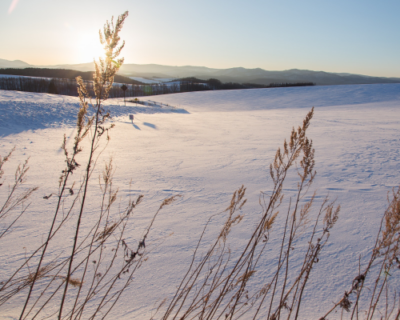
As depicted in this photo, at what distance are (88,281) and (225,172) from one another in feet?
13.6

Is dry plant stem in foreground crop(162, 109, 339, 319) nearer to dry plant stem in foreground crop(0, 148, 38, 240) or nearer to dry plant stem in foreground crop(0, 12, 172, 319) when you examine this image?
dry plant stem in foreground crop(0, 12, 172, 319)

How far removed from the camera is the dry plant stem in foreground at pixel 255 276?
131 centimetres

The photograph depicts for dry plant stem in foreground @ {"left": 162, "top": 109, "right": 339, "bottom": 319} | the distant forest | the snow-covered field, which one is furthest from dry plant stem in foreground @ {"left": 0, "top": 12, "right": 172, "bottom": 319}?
the distant forest

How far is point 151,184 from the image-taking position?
531cm

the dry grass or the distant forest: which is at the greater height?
the distant forest

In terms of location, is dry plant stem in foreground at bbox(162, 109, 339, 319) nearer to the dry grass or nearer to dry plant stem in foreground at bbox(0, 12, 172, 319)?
the dry grass

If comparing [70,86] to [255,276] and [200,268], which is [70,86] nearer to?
[255,276]

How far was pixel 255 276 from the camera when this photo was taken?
8.93 feet

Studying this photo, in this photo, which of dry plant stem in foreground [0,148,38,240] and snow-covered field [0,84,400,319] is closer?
dry plant stem in foreground [0,148,38,240]

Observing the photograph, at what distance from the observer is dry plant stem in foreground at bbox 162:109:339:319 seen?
131cm

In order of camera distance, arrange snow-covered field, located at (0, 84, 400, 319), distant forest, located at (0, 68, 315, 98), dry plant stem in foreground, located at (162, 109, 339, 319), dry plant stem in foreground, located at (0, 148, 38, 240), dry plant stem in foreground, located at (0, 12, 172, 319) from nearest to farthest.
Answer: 1. dry plant stem in foreground, located at (0, 12, 172, 319)
2. dry plant stem in foreground, located at (162, 109, 339, 319)
3. dry plant stem in foreground, located at (0, 148, 38, 240)
4. snow-covered field, located at (0, 84, 400, 319)
5. distant forest, located at (0, 68, 315, 98)

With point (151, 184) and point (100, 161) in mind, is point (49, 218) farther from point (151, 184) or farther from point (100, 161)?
point (100, 161)

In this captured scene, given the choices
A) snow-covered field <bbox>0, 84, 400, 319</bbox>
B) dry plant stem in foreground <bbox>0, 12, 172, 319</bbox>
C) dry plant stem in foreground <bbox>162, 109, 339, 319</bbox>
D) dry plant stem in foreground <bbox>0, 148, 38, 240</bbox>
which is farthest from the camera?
snow-covered field <bbox>0, 84, 400, 319</bbox>

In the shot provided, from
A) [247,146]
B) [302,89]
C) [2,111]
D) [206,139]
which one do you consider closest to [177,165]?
[247,146]
